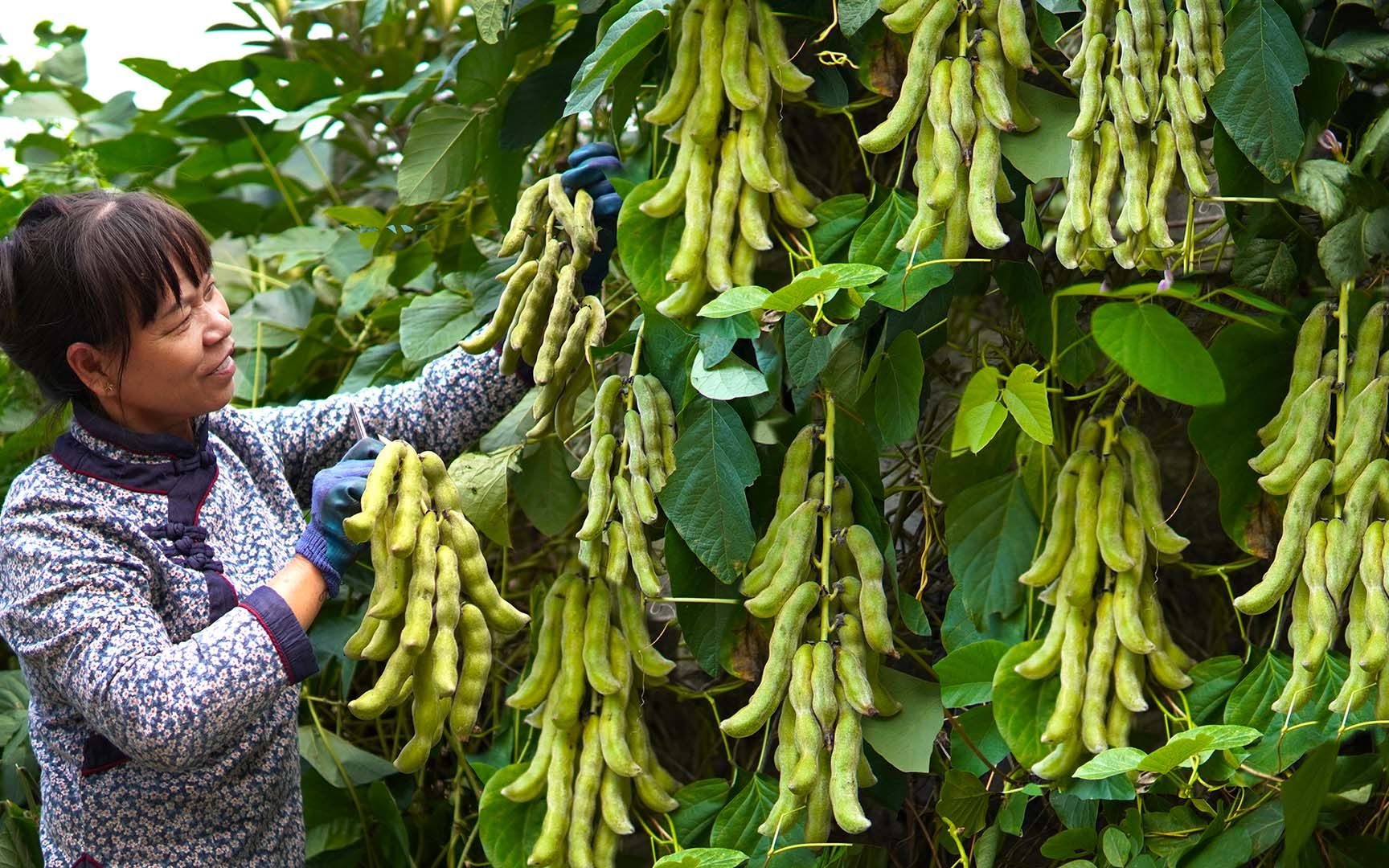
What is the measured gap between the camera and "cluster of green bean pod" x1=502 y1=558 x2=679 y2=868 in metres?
1.29

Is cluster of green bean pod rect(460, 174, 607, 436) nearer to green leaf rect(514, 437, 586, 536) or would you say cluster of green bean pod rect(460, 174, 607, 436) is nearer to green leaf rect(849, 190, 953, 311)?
green leaf rect(514, 437, 586, 536)

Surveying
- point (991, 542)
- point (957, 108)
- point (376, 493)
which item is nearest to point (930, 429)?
point (991, 542)

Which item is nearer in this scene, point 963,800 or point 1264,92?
point 1264,92

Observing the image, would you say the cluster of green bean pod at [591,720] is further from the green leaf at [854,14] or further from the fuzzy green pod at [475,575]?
the green leaf at [854,14]

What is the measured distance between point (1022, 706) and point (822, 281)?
1.41 feet

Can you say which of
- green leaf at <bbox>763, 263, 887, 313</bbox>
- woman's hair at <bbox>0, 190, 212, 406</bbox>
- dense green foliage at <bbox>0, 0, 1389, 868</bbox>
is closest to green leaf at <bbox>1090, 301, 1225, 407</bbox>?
dense green foliage at <bbox>0, 0, 1389, 868</bbox>

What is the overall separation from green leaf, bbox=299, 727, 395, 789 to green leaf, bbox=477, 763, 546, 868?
1.13 ft

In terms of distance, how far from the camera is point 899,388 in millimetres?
1256

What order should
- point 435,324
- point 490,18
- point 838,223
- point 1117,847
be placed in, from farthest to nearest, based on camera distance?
point 435,324 < point 490,18 < point 838,223 < point 1117,847

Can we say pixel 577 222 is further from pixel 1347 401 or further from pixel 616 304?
pixel 1347 401

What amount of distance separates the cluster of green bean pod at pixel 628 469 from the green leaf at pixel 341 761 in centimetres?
53

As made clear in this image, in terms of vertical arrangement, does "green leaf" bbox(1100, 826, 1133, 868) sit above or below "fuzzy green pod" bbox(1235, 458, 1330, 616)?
below

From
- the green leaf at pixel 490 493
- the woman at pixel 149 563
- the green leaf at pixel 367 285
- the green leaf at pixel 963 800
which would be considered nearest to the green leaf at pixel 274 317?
the green leaf at pixel 367 285

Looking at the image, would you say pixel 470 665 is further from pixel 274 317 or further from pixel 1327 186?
pixel 274 317
